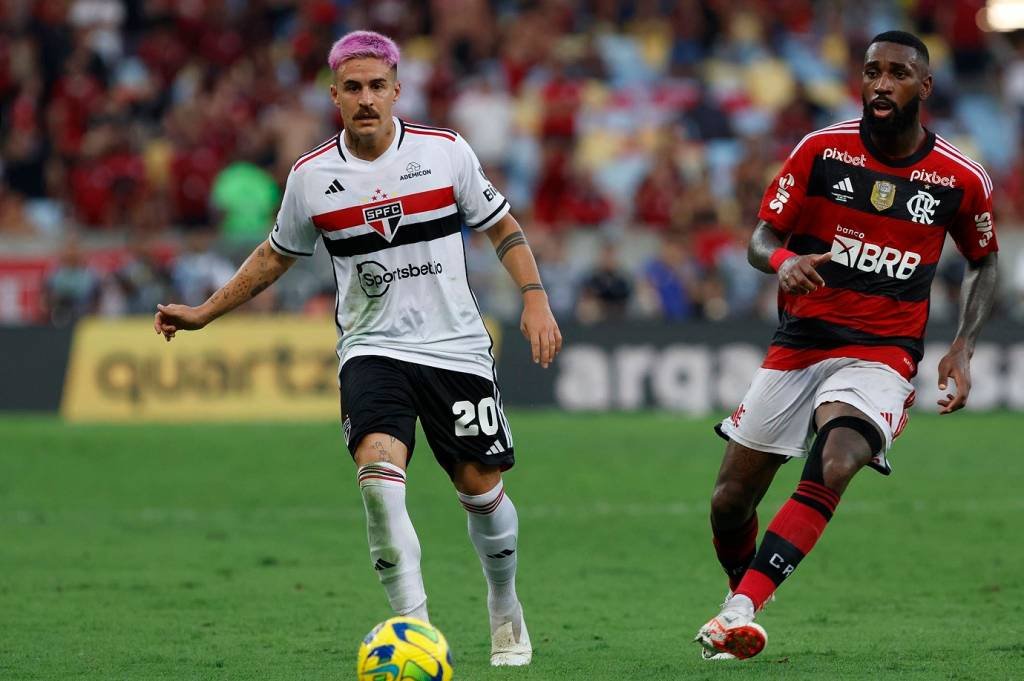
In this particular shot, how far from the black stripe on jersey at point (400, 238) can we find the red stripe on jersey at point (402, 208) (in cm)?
6

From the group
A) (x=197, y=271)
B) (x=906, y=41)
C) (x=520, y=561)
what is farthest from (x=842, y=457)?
(x=197, y=271)

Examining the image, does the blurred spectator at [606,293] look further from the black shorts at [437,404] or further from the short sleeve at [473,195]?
the black shorts at [437,404]

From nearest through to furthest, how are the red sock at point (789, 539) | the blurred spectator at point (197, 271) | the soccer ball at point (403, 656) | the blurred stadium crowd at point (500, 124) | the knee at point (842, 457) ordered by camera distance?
the soccer ball at point (403, 656), the red sock at point (789, 539), the knee at point (842, 457), the blurred spectator at point (197, 271), the blurred stadium crowd at point (500, 124)

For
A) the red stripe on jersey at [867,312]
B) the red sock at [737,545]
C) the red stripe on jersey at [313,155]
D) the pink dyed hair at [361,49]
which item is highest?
the pink dyed hair at [361,49]

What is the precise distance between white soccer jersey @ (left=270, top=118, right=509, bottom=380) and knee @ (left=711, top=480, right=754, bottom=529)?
4.08 feet

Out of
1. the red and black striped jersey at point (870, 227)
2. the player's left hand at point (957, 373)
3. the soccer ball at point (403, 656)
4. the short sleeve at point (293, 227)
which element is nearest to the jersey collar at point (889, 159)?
the red and black striped jersey at point (870, 227)

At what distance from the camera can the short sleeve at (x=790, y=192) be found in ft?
24.0

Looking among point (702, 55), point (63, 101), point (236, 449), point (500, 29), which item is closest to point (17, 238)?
point (63, 101)

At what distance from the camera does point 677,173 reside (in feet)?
73.6

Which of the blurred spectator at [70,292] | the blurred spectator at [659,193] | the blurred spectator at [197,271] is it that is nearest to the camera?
the blurred spectator at [197,271]

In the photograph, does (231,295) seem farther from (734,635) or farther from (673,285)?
(673,285)

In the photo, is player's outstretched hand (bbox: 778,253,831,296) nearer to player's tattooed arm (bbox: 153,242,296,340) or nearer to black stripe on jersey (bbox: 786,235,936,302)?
black stripe on jersey (bbox: 786,235,936,302)

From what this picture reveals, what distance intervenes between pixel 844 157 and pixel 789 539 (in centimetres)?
171

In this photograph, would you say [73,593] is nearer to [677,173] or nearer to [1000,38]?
[677,173]
